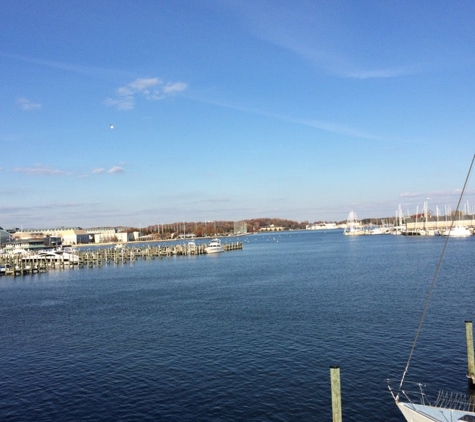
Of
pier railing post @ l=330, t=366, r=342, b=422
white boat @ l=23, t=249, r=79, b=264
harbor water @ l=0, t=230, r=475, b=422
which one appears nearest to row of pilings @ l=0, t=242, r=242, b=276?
white boat @ l=23, t=249, r=79, b=264

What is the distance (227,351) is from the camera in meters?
25.6

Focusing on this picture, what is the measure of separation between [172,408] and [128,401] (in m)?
2.18

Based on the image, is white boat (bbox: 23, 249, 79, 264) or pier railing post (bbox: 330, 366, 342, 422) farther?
white boat (bbox: 23, 249, 79, 264)

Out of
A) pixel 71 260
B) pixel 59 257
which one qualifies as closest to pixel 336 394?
pixel 71 260

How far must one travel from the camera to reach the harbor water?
18.7 meters

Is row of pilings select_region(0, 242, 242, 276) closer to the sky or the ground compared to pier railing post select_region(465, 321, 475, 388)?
closer to the sky

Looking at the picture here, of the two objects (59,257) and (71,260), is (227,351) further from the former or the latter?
(59,257)

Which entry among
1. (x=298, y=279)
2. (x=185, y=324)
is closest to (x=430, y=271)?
(x=298, y=279)

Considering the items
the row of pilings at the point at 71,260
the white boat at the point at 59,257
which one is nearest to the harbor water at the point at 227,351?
the row of pilings at the point at 71,260

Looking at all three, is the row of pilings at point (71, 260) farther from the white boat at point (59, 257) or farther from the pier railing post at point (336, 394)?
the pier railing post at point (336, 394)

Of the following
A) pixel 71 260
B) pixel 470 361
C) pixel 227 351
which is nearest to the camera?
pixel 470 361

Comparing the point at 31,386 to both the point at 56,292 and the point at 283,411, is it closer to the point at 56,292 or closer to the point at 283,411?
the point at 283,411

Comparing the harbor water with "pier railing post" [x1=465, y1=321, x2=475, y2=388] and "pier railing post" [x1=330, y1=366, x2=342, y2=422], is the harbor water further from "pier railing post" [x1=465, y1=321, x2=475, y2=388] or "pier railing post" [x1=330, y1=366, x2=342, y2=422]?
"pier railing post" [x1=330, y1=366, x2=342, y2=422]

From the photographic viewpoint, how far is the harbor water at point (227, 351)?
1866 cm
